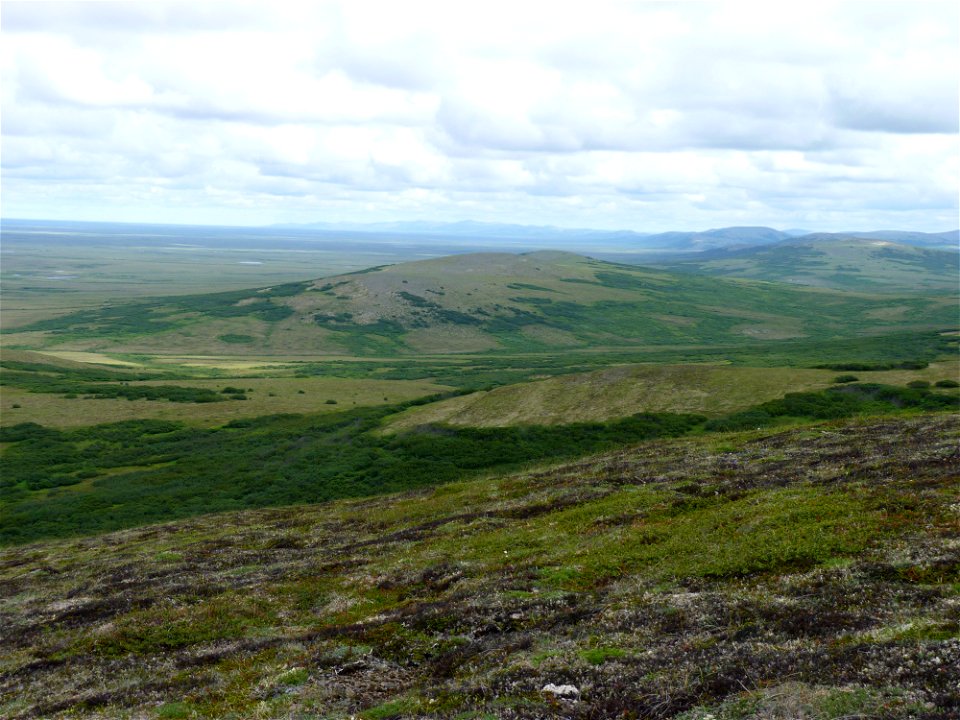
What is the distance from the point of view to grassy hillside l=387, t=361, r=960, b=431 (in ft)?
281

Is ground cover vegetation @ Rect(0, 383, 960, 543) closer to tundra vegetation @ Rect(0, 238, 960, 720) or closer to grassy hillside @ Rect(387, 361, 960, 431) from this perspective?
tundra vegetation @ Rect(0, 238, 960, 720)

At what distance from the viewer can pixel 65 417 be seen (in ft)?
400

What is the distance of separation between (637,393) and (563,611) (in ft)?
235

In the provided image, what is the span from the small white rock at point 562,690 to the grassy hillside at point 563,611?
0.93 ft

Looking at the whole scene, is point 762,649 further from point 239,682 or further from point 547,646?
point 239,682

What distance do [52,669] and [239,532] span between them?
27569 millimetres

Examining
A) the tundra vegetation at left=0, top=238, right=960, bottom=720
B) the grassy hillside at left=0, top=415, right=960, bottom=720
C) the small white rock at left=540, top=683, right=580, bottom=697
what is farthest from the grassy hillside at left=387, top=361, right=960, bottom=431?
the small white rock at left=540, top=683, right=580, bottom=697

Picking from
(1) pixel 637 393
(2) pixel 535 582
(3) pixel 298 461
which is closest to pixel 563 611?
(2) pixel 535 582

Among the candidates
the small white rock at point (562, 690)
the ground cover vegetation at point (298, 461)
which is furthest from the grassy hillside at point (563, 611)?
the ground cover vegetation at point (298, 461)

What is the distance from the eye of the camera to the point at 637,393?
93.2 metres

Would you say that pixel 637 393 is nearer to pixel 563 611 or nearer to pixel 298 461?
pixel 298 461

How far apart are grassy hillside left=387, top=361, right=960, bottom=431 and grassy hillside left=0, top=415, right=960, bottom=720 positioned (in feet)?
133

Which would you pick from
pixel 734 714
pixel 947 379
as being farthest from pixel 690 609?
pixel 947 379

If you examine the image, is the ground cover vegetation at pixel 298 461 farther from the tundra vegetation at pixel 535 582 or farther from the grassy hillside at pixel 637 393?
the grassy hillside at pixel 637 393
